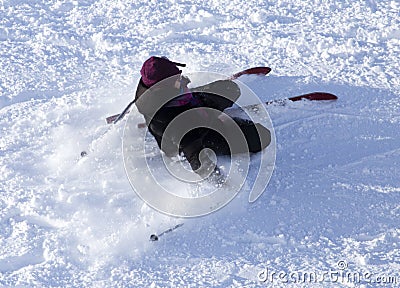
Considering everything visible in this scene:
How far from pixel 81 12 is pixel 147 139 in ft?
9.91

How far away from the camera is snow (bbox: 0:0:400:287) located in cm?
464

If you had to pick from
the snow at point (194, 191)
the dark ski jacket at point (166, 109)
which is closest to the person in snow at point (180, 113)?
the dark ski jacket at point (166, 109)

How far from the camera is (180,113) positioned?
17.1 feet

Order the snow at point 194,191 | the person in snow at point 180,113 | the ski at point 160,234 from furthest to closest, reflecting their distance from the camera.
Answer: the person in snow at point 180,113, the ski at point 160,234, the snow at point 194,191

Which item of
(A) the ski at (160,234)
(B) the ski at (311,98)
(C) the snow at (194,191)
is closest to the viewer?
(C) the snow at (194,191)

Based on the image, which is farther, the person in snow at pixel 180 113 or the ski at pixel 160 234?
the person in snow at pixel 180 113

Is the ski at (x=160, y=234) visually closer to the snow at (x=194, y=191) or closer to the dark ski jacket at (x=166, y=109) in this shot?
the snow at (x=194, y=191)

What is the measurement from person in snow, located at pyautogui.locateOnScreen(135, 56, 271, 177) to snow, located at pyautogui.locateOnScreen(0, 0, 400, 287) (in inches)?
14.5

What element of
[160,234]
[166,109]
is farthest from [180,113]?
[160,234]

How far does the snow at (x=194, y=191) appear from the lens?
464 cm

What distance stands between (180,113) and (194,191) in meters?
0.69

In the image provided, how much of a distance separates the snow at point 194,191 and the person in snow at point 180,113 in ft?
1.21

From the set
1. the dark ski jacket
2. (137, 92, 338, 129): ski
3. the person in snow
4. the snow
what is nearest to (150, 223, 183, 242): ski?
the snow

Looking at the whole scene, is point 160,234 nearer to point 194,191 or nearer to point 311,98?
point 194,191
